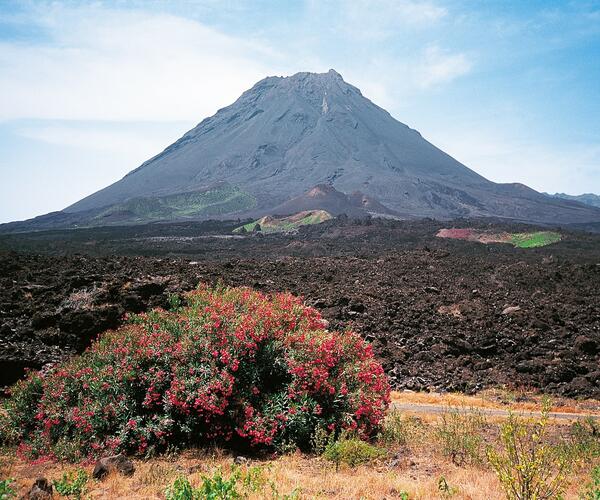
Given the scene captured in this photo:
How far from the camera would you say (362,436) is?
7.27 m

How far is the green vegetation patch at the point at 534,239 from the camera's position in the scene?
43.2 m

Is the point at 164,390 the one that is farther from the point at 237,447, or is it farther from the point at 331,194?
the point at 331,194

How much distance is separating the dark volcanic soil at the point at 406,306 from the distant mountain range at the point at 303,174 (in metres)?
62.0

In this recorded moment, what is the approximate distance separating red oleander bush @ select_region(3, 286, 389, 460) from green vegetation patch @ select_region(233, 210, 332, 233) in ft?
184

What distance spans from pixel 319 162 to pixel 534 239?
319 ft

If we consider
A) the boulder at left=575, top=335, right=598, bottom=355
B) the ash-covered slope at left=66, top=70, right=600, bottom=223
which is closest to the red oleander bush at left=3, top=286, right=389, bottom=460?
the boulder at left=575, top=335, right=598, bottom=355

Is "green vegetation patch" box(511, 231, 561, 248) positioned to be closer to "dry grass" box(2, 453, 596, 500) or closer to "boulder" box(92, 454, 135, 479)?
"dry grass" box(2, 453, 596, 500)

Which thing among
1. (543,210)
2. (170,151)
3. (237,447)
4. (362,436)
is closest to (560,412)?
(362,436)

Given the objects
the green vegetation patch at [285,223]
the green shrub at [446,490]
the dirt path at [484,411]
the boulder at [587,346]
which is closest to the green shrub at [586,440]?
the dirt path at [484,411]


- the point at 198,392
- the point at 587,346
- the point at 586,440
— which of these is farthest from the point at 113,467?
the point at 587,346

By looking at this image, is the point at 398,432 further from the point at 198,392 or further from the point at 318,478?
the point at 198,392

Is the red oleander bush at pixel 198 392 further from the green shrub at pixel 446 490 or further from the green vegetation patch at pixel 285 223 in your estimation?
the green vegetation patch at pixel 285 223

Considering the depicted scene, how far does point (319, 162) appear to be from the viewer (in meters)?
137

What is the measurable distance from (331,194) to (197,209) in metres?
30.6
